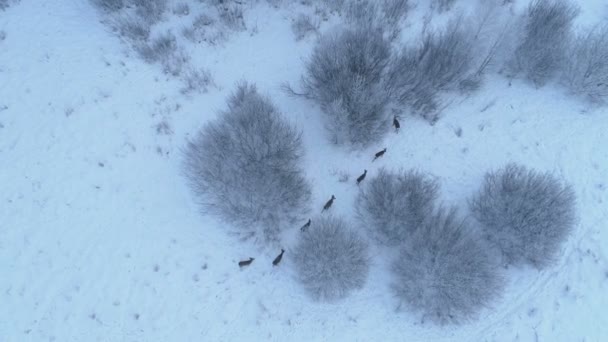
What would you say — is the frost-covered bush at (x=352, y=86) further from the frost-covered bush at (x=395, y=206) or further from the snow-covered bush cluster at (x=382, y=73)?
the frost-covered bush at (x=395, y=206)

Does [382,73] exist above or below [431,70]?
below

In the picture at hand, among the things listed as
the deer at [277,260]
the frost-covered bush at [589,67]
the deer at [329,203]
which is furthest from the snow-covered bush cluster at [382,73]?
the deer at [277,260]

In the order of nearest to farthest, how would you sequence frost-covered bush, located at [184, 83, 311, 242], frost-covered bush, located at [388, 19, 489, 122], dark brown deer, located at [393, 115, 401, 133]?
frost-covered bush, located at [184, 83, 311, 242] < dark brown deer, located at [393, 115, 401, 133] < frost-covered bush, located at [388, 19, 489, 122]

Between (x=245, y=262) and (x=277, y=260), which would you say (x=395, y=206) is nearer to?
(x=277, y=260)

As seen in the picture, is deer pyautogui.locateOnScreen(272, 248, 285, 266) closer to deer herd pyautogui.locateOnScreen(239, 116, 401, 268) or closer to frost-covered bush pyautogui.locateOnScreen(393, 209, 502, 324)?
deer herd pyautogui.locateOnScreen(239, 116, 401, 268)

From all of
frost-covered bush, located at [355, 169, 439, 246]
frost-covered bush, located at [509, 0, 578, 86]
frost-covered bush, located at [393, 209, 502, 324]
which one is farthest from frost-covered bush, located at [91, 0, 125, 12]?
frost-covered bush, located at [509, 0, 578, 86]

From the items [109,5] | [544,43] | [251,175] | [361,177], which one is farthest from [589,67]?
[109,5]
